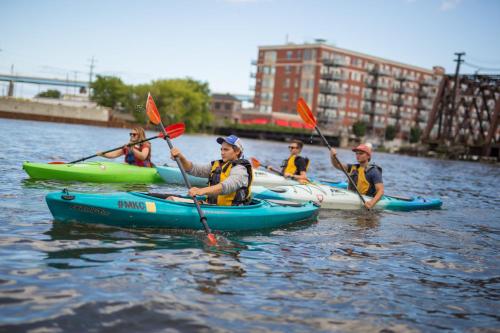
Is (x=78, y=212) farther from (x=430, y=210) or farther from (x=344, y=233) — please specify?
(x=430, y=210)

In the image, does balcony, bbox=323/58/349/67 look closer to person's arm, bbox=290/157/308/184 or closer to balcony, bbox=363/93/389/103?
balcony, bbox=363/93/389/103

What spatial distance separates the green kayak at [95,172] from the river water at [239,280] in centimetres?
318

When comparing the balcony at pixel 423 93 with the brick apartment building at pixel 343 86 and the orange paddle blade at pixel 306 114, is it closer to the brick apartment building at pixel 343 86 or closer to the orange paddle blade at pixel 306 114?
the brick apartment building at pixel 343 86

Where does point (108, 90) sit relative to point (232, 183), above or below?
above

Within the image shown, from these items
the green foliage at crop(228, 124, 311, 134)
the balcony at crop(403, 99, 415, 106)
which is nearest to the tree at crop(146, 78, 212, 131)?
the green foliage at crop(228, 124, 311, 134)

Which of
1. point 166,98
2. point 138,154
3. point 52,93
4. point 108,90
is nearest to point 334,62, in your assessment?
point 166,98

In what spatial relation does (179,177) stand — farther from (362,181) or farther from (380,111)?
(380,111)

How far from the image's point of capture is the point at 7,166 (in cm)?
1476

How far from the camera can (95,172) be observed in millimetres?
13273

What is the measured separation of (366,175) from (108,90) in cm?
7121

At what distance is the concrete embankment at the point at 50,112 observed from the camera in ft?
207

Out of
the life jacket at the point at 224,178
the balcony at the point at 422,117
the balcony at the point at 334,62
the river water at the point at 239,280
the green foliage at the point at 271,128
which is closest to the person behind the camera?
the river water at the point at 239,280

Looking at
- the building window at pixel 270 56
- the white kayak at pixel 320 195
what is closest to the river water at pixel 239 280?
the white kayak at pixel 320 195

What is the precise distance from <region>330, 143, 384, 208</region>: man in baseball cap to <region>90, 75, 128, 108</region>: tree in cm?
6808
